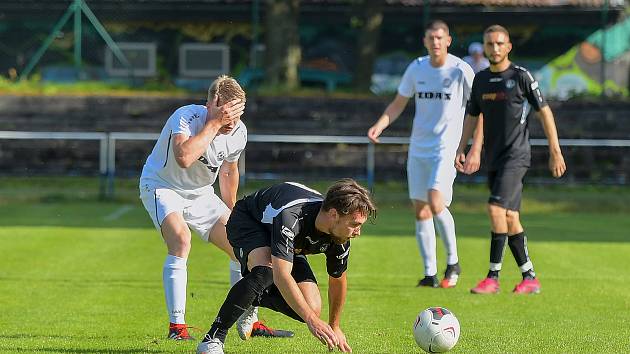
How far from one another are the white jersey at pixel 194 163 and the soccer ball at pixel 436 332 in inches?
76.1

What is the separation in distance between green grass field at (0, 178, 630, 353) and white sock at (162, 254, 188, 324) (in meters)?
0.22

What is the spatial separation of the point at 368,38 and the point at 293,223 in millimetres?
22612

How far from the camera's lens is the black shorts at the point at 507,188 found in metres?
11.9

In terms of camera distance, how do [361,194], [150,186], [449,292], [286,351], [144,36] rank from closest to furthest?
[361,194] → [286,351] → [150,186] → [449,292] → [144,36]

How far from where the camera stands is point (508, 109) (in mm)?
11883

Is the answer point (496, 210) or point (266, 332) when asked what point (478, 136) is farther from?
point (266, 332)

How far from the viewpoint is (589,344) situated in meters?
8.65

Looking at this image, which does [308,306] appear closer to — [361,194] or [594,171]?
[361,194]

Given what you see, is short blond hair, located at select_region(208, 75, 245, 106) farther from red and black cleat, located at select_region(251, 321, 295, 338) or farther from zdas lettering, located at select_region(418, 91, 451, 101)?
zdas lettering, located at select_region(418, 91, 451, 101)

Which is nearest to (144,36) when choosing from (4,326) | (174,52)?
(174,52)

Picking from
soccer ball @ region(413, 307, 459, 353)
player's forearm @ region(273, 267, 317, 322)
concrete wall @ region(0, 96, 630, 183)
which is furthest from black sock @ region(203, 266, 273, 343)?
concrete wall @ region(0, 96, 630, 183)

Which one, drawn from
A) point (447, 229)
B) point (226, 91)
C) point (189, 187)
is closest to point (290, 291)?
point (226, 91)

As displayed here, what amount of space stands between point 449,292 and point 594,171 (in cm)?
1303

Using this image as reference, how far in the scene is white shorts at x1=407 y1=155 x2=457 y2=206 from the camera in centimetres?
1237
